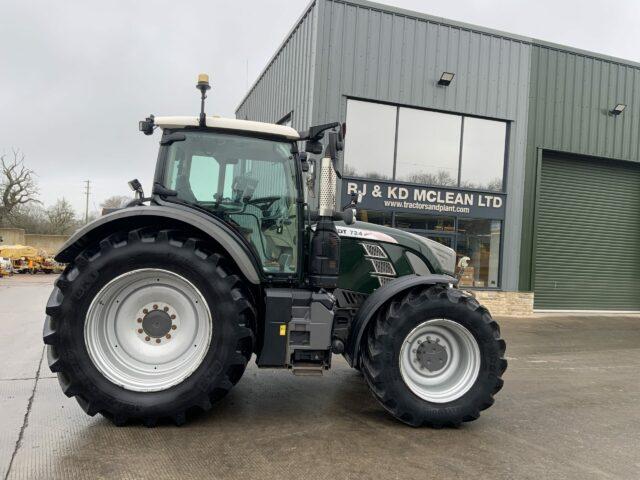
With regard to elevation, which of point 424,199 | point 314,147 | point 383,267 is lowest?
point 383,267

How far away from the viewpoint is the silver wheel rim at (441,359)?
4.01 metres

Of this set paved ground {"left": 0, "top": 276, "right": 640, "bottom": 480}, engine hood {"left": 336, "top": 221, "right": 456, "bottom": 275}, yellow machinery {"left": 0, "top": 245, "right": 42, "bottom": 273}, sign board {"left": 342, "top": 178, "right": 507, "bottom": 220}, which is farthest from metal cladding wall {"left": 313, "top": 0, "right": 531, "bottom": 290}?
yellow machinery {"left": 0, "top": 245, "right": 42, "bottom": 273}

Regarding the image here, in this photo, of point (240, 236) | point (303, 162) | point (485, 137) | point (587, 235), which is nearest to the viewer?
point (240, 236)

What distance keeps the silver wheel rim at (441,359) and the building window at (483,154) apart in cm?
864

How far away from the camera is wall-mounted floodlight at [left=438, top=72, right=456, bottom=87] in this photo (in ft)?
37.1

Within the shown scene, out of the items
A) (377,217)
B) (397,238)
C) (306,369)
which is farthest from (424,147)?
(306,369)

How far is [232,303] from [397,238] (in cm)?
184

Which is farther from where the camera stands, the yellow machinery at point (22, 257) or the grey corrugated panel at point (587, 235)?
the yellow machinery at point (22, 257)

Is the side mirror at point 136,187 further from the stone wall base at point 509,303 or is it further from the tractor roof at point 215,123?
the stone wall base at point 509,303

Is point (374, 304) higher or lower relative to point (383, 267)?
lower

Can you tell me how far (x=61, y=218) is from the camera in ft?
146

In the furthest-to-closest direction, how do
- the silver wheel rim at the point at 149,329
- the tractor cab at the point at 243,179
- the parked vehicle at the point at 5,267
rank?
the parked vehicle at the point at 5,267, the tractor cab at the point at 243,179, the silver wheel rim at the point at 149,329

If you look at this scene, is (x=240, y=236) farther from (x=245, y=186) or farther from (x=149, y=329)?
(x=149, y=329)

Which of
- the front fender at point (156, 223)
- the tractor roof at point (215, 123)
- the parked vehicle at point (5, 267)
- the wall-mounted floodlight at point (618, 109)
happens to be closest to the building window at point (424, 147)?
the wall-mounted floodlight at point (618, 109)
